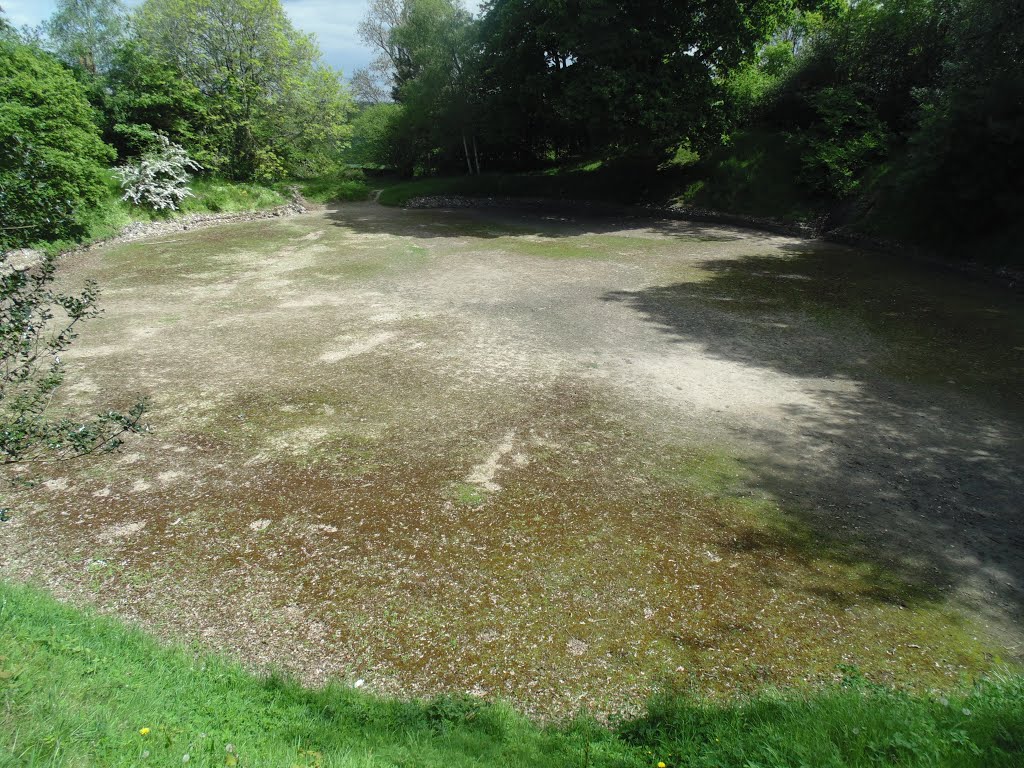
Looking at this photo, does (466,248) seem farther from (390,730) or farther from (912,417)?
(390,730)

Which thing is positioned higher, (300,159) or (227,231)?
(300,159)

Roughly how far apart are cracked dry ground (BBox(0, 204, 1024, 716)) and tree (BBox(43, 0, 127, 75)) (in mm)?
28384

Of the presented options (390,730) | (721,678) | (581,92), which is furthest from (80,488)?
(581,92)

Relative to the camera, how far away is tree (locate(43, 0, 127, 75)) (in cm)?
3162

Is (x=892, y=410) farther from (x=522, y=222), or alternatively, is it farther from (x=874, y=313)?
(x=522, y=222)

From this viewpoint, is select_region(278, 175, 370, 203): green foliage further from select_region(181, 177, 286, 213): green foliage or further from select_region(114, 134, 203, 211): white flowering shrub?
select_region(114, 134, 203, 211): white flowering shrub

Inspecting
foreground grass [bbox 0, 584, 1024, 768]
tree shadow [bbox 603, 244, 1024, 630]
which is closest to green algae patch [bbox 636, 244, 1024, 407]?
tree shadow [bbox 603, 244, 1024, 630]

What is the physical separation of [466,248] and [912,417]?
14176mm

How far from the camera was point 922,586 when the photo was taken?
5117mm

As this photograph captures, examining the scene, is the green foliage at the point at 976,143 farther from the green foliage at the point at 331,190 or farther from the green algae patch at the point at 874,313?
the green foliage at the point at 331,190

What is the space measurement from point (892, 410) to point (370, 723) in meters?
7.72

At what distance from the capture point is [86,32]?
32.6 metres

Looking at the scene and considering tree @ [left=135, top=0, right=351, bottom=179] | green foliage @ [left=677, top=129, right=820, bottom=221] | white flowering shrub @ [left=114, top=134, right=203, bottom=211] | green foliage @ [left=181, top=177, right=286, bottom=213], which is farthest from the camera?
tree @ [left=135, top=0, right=351, bottom=179]

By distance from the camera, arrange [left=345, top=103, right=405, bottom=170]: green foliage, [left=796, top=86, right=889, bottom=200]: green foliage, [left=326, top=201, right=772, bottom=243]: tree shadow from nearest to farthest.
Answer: [left=796, top=86, right=889, bottom=200]: green foliage
[left=326, top=201, right=772, bottom=243]: tree shadow
[left=345, top=103, right=405, bottom=170]: green foliage
